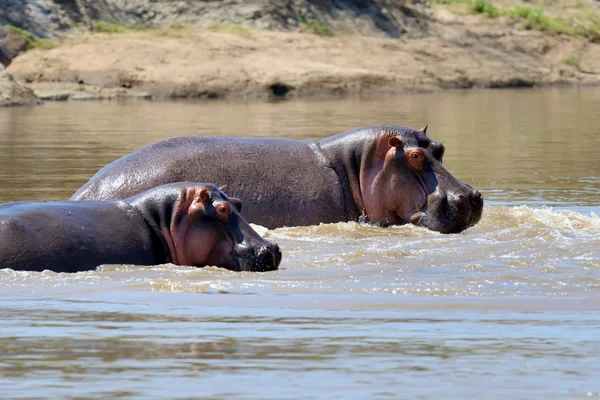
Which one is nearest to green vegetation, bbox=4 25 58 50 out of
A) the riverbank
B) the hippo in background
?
the hippo in background

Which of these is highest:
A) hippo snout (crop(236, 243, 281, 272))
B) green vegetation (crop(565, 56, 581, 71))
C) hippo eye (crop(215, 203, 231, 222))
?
hippo eye (crop(215, 203, 231, 222))

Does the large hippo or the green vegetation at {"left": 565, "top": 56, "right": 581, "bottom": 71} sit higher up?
the large hippo

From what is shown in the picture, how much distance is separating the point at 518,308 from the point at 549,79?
3098 centimetres

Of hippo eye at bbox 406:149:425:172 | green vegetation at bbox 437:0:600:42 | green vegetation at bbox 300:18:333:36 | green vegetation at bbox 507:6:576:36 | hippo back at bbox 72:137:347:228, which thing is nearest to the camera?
hippo back at bbox 72:137:347:228

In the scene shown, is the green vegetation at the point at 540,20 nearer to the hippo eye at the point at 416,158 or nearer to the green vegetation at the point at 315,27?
the green vegetation at the point at 315,27

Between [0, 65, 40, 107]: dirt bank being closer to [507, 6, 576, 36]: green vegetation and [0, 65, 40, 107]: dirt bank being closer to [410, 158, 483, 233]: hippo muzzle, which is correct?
[410, 158, 483, 233]: hippo muzzle

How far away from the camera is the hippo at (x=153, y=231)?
6.15 metres

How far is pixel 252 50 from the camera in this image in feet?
99.5

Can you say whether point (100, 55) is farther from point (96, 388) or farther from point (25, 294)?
point (96, 388)

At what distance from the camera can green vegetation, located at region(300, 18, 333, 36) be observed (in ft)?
109

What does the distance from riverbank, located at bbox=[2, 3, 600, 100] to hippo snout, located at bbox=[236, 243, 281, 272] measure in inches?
820

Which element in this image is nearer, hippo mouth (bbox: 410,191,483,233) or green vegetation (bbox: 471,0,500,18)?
hippo mouth (bbox: 410,191,483,233)

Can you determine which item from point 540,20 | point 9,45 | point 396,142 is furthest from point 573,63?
point 396,142

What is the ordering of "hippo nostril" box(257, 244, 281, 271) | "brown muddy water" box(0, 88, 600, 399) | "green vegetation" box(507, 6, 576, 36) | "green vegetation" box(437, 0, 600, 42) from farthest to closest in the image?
"green vegetation" box(437, 0, 600, 42) → "green vegetation" box(507, 6, 576, 36) → "hippo nostril" box(257, 244, 281, 271) → "brown muddy water" box(0, 88, 600, 399)
